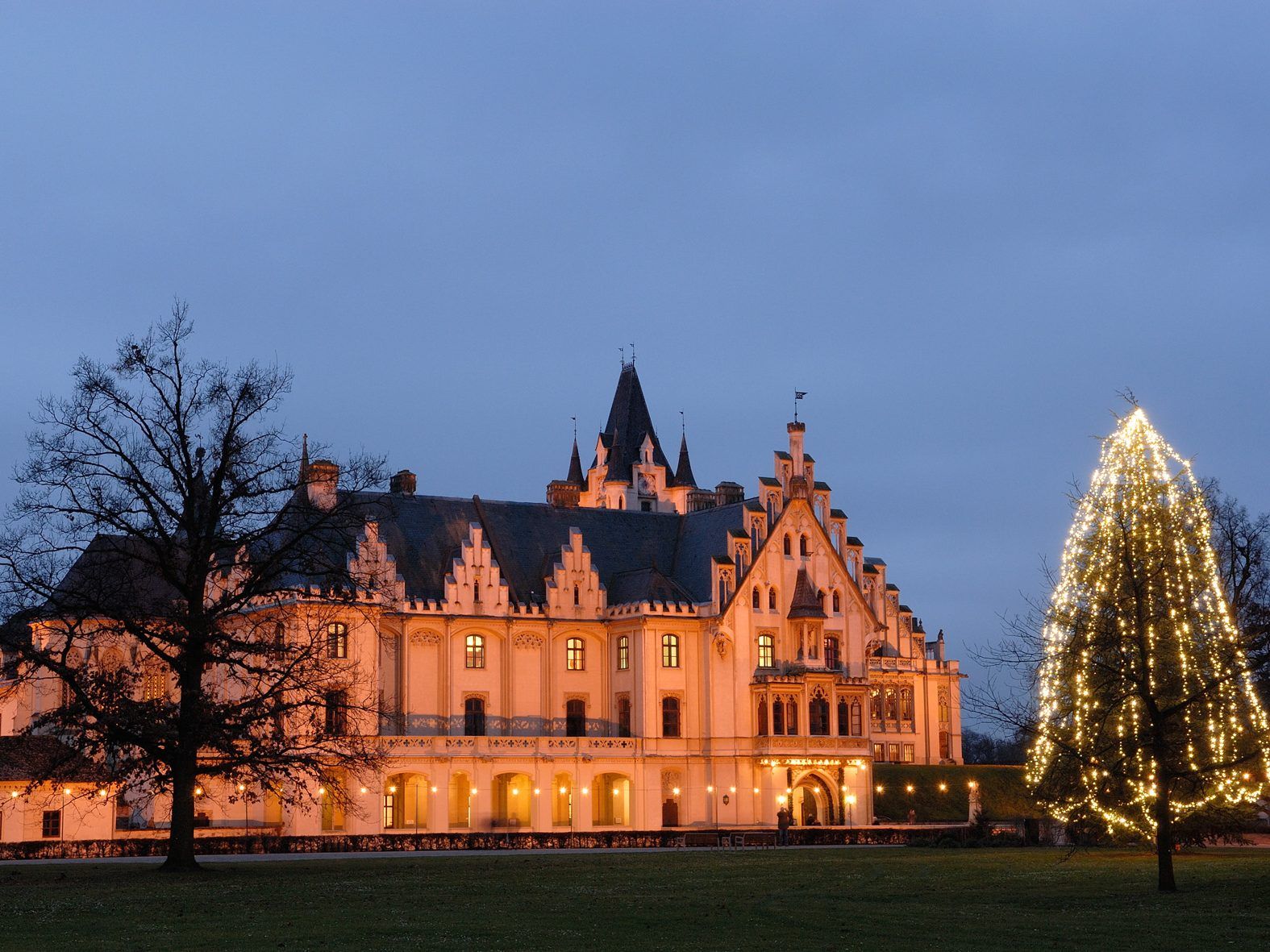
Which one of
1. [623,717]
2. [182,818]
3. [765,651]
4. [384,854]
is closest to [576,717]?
[623,717]

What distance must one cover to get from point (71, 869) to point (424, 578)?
3332 cm

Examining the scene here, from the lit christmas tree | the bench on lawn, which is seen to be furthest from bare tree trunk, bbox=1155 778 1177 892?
the bench on lawn

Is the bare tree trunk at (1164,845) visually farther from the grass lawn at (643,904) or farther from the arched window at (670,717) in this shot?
the arched window at (670,717)

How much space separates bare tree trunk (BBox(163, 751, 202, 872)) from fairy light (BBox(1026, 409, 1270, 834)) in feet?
69.2

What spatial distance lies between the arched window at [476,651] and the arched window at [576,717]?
4.60 metres

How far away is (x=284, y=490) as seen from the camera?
45.9 m

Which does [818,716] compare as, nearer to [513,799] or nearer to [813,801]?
[813,801]

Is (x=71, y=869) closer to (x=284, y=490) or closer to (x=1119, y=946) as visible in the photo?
(x=284, y=490)

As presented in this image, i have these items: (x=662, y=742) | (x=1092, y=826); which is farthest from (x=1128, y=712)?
(x=662, y=742)

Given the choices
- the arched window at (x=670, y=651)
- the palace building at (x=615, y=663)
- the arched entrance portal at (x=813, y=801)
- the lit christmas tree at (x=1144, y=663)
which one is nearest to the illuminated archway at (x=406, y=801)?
the palace building at (x=615, y=663)

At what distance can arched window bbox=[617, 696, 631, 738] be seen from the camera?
78.5 meters

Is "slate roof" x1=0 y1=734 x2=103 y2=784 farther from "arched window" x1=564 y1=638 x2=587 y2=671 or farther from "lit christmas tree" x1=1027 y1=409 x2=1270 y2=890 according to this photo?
"lit christmas tree" x1=1027 y1=409 x2=1270 y2=890

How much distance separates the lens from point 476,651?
251ft

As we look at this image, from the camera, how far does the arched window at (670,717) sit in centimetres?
7812
